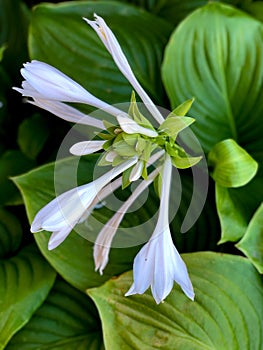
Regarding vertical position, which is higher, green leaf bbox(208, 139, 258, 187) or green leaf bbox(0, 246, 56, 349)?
green leaf bbox(208, 139, 258, 187)

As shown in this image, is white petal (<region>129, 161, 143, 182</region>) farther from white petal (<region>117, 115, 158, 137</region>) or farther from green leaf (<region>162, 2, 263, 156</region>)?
green leaf (<region>162, 2, 263, 156</region>)

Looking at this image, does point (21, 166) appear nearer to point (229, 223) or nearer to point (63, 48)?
point (63, 48)

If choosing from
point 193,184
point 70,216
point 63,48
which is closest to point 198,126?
point 193,184

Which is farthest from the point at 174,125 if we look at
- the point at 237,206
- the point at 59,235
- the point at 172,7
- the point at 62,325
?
the point at 172,7

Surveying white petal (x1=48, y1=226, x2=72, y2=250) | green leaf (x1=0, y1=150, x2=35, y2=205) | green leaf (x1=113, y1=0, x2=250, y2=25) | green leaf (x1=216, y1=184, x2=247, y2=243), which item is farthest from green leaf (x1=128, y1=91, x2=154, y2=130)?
green leaf (x1=113, y1=0, x2=250, y2=25)

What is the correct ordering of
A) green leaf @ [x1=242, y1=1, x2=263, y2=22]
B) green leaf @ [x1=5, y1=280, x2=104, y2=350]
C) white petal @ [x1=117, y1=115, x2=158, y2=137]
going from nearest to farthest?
white petal @ [x1=117, y1=115, x2=158, y2=137]
green leaf @ [x1=5, y1=280, x2=104, y2=350]
green leaf @ [x1=242, y1=1, x2=263, y2=22]

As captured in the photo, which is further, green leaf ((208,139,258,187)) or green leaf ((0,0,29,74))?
green leaf ((0,0,29,74))

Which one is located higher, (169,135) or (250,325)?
(169,135)

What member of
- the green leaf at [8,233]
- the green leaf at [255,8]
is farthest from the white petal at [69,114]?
the green leaf at [255,8]
